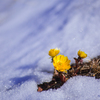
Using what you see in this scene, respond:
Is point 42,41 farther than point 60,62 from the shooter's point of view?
Yes

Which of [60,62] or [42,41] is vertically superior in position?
[42,41]

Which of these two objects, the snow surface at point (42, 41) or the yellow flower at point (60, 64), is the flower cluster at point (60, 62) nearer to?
the yellow flower at point (60, 64)

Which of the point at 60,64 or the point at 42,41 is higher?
the point at 42,41

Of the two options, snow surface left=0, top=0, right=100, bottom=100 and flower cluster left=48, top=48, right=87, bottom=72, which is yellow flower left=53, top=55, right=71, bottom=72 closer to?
flower cluster left=48, top=48, right=87, bottom=72

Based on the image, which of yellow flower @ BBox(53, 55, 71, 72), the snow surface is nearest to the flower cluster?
yellow flower @ BBox(53, 55, 71, 72)

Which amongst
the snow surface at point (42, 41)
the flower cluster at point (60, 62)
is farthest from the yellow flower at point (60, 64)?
the snow surface at point (42, 41)

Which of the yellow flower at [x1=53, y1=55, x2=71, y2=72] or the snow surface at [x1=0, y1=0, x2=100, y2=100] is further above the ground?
the snow surface at [x1=0, y1=0, x2=100, y2=100]

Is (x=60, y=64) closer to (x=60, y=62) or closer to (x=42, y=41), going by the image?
(x=60, y=62)

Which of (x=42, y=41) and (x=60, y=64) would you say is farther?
(x=42, y=41)

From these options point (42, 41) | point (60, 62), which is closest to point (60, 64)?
point (60, 62)
